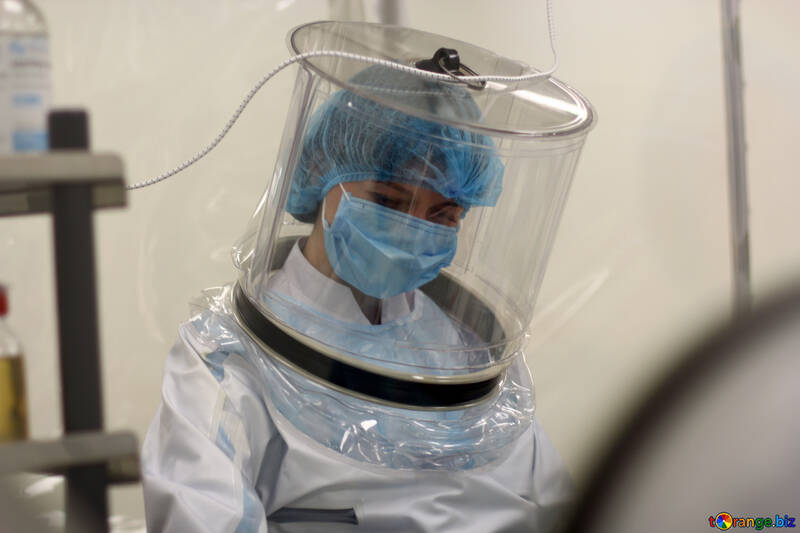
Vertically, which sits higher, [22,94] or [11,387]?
[22,94]

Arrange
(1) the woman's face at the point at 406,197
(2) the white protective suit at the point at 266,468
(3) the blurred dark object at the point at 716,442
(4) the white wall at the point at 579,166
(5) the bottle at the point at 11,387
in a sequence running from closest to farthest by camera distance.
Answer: (3) the blurred dark object at the point at 716,442 → (5) the bottle at the point at 11,387 → (2) the white protective suit at the point at 266,468 → (1) the woman's face at the point at 406,197 → (4) the white wall at the point at 579,166

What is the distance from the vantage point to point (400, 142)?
3.18 ft

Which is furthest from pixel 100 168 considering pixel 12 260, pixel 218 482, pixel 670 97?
pixel 670 97

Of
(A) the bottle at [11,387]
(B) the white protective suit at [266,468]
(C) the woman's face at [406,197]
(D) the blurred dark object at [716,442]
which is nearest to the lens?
(D) the blurred dark object at [716,442]

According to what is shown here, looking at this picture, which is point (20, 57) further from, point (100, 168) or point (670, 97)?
point (670, 97)

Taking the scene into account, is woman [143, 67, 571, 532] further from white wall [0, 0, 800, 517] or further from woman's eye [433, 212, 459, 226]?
white wall [0, 0, 800, 517]

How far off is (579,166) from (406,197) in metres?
1.13

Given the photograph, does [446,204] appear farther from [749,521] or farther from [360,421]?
[749,521]

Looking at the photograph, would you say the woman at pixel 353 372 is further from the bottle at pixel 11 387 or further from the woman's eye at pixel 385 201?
the bottle at pixel 11 387

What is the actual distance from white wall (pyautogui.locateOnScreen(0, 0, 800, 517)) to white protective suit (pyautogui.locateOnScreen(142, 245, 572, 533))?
0.60 m

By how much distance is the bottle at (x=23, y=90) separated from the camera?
65 centimetres

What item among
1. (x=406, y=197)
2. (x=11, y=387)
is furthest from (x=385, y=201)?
(x=11, y=387)

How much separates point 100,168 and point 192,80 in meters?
1.08

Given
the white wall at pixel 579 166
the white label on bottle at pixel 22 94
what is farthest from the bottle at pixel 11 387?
the white wall at pixel 579 166
